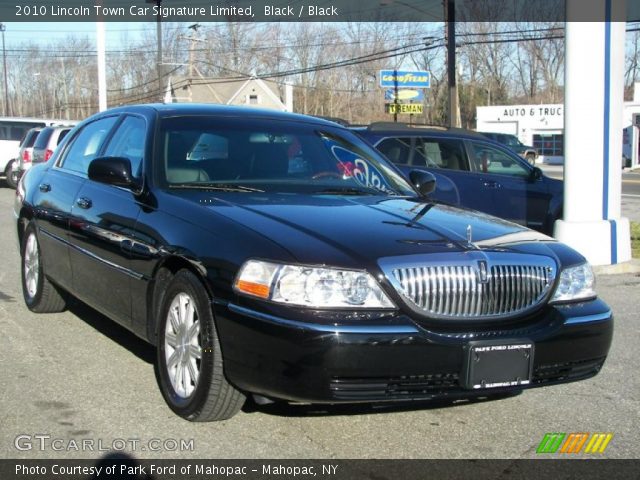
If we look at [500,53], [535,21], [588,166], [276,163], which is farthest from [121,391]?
[500,53]

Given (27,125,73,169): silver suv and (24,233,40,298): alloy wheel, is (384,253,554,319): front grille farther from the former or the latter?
(27,125,73,169): silver suv

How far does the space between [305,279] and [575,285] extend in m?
1.48

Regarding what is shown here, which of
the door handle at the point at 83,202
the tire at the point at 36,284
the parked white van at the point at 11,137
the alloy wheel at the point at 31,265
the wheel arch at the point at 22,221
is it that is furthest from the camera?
the parked white van at the point at 11,137

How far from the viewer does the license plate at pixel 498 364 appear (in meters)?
3.48

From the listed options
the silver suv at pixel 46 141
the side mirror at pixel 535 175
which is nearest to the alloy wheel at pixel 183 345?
the side mirror at pixel 535 175

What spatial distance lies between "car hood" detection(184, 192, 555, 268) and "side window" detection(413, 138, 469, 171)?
673cm

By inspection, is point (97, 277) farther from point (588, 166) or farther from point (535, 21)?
point (535, 21)

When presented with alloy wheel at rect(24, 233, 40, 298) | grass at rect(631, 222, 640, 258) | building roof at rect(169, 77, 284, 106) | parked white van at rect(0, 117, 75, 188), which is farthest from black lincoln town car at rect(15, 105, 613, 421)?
building roof at rect(169, 77, 284, 106)

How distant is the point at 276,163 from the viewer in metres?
4.92

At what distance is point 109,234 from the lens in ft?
15.8

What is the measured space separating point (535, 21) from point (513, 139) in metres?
15.6

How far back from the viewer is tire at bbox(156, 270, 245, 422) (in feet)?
12.3

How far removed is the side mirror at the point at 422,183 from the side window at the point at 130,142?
1.86 m

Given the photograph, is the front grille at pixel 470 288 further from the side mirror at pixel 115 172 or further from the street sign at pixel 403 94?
the street sign at pixel 403 94
